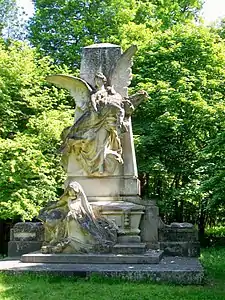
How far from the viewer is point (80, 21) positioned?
21.3m

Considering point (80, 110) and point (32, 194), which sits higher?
point (80, 110)

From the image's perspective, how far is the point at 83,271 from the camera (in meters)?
8.39

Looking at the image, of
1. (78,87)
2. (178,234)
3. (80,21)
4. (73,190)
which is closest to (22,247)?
(73,190)

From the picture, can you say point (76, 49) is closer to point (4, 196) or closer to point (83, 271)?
point (4, 196)

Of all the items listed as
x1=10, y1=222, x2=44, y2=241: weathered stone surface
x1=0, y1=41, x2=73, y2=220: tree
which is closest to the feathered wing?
x1=10, y1=222, x2=44, y2=241: weathered stone surface

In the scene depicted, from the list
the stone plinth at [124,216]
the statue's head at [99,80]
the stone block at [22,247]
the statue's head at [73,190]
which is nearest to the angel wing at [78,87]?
the statue's head at [99,80]

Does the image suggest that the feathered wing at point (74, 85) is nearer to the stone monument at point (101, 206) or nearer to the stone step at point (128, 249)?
the stone monument at point (101, 206)

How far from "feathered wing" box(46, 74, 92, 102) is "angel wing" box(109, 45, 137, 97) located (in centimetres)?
61

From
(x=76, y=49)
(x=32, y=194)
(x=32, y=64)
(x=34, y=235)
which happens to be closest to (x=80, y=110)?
(x=34, y=235)

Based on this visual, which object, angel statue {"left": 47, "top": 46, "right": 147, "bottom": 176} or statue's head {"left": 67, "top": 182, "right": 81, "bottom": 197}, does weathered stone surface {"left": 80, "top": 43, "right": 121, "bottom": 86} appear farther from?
statue's head {"left": 67, "top": 182, "right": 81, "bottom": 197}

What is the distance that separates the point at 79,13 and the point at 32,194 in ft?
32.3

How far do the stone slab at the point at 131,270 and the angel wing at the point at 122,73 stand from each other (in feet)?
14.0

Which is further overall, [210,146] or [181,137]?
[181,137]

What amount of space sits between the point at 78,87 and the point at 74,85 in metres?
0.11
